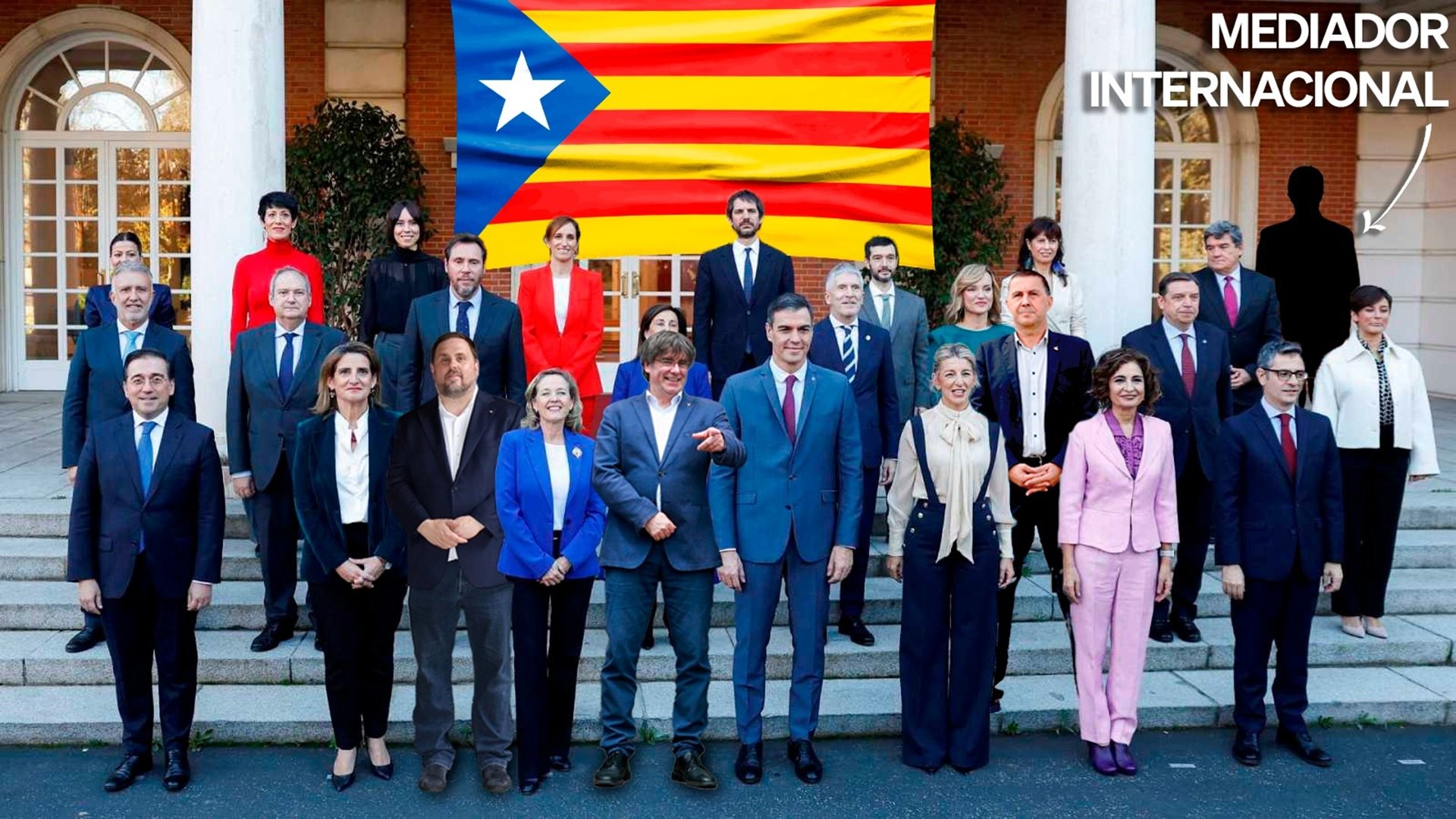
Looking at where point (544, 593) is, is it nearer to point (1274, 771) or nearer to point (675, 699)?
point (675, 699)

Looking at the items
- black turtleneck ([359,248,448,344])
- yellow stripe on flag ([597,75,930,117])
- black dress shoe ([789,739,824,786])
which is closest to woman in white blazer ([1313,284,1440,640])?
yellow stripe on flag ([597,75,930,117])

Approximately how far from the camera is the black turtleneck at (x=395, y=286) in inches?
256

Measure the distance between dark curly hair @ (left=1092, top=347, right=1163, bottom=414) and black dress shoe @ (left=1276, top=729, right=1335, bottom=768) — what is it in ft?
4.96

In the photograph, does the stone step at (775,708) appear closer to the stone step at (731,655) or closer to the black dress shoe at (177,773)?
the stone step at (731,655)

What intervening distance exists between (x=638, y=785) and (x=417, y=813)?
0.85 meters

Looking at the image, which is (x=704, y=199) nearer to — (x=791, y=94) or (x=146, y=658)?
(x=791, y=94)

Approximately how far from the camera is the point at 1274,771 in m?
5.18

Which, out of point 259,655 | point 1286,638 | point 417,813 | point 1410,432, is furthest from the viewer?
point 1410,432

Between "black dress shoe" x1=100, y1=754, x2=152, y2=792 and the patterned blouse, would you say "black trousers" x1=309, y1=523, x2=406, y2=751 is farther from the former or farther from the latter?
the patterned blouse

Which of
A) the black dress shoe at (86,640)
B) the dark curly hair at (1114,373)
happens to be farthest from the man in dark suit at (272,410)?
the dark curly hair at (1114,373)

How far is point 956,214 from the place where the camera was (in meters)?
12.7

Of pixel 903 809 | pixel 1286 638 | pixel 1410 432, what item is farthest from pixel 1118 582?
pixel 1410 432

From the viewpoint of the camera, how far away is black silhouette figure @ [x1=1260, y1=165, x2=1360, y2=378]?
24.5 feet

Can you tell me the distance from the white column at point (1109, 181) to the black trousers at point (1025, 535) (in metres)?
2.67
